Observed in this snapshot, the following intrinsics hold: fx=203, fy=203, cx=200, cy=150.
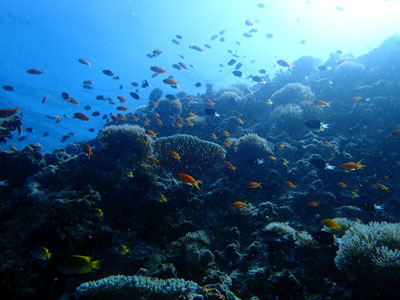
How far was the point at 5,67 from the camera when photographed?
136 feet

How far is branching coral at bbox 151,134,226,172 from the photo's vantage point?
6848 mm

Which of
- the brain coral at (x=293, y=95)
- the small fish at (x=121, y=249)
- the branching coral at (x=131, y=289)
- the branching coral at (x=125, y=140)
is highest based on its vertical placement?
the brain coral at (x=293, y=95)

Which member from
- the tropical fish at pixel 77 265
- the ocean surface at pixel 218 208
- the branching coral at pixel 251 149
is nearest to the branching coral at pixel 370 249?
the ocean surface at pixel 218 208

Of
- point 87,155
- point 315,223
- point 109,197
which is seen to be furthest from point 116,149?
point 315,223

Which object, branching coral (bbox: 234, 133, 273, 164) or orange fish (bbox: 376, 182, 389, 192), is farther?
branching coral (bbox: 234, 133, 273, 164)

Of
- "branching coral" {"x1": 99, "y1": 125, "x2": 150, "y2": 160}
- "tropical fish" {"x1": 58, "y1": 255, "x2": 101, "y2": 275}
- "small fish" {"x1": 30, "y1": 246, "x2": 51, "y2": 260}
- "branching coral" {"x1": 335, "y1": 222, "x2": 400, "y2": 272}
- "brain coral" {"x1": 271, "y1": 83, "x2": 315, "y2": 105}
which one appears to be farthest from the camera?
"brain coral" {"x1": 271, "y1": 83, "x2": 315, "y2": 105}

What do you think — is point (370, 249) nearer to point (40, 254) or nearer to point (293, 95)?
point (40, 254)

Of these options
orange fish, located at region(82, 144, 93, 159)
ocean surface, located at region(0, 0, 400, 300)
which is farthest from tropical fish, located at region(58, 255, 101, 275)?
orange fish, located at region(82, 144, 93, 159)

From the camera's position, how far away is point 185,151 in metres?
6.83

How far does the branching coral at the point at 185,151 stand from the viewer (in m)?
6.85

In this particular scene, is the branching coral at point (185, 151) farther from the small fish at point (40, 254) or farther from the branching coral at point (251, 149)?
the small fish at point (40, 254)

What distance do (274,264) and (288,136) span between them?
6905mm

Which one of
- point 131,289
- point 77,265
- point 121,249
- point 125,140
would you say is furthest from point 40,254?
point 125,140

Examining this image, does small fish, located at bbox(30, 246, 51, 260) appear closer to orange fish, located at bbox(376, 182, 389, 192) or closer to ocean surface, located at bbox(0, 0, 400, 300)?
ocean surface, located at bbox(0, 0, 400, 300)
